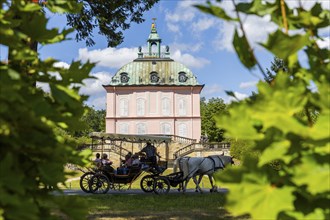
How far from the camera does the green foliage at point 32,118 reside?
1.41 m

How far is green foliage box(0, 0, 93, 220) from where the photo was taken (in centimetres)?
141

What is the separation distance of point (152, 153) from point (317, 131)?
1466cm

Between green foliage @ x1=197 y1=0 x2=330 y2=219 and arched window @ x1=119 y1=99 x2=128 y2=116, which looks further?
arched window @ x1=119 y1=99 x2=128 y2=116

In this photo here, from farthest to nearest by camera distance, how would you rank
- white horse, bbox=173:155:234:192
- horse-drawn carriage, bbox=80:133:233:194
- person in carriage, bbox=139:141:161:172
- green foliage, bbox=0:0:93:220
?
white horse, bbox=173:155:234:192 < person in carriage, bbox=139:141:161:172 < horse-drawn carriage, bbox=80:133:233:194 < green foliage, bbox=0:0:93:220

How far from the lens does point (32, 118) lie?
1.49m

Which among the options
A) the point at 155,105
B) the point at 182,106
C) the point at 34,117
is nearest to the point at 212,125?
the point at 182,106

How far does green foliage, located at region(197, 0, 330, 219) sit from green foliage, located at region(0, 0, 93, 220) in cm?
64

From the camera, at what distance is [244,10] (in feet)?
5.34

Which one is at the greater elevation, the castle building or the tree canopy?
the castle building

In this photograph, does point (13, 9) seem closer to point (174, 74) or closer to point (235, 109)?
point (235, 109)

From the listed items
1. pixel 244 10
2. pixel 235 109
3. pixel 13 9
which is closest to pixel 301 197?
pixel 235 109

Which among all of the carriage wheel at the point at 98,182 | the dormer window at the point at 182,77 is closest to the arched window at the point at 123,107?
the dormer window at the point at 182,77

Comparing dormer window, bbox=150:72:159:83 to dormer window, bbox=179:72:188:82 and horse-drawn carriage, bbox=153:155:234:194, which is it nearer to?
dormer window, bbox=179:72:188:82

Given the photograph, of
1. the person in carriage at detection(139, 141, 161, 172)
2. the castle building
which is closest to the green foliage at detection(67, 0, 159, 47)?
the person in carriage at detection(139, 141, 161, 172)
